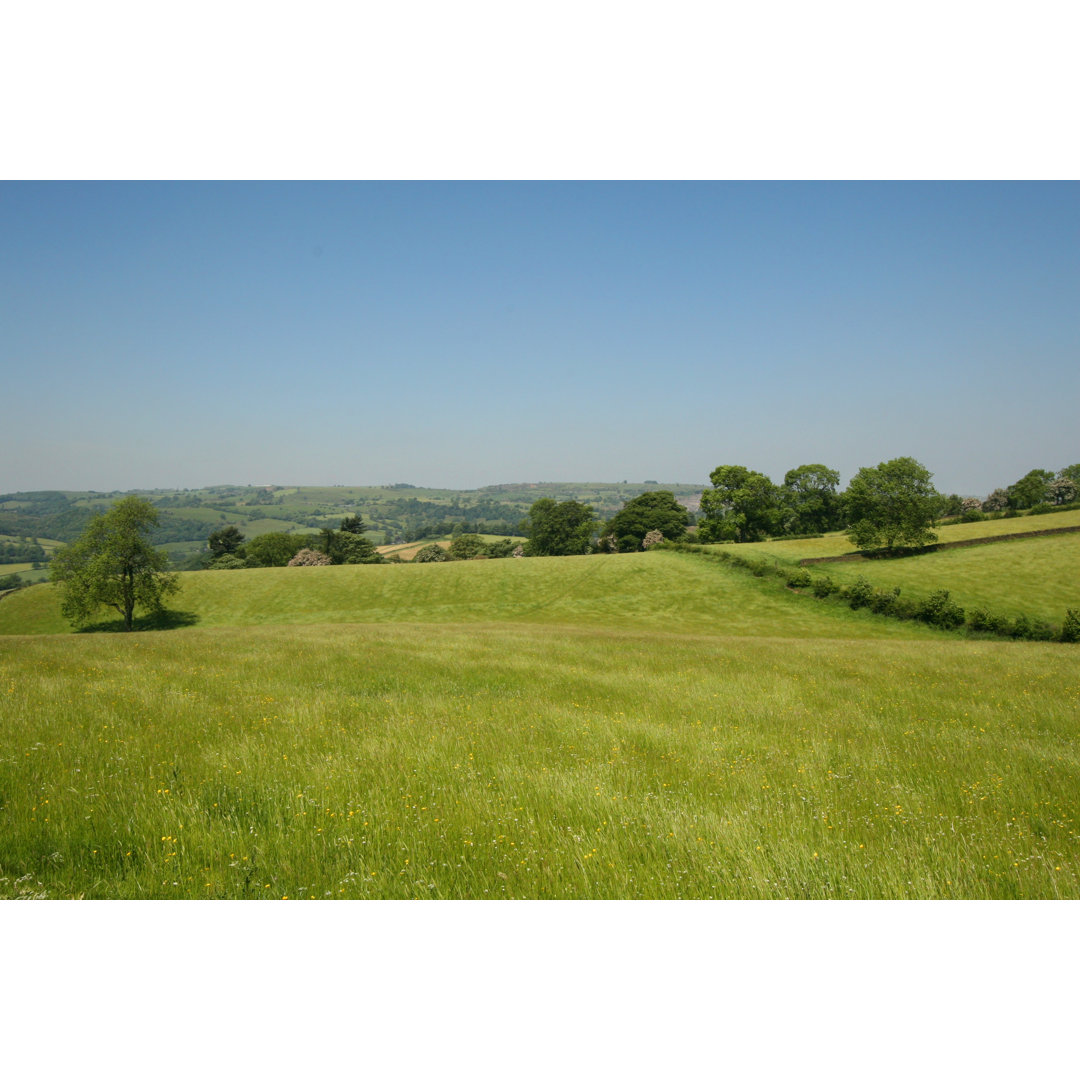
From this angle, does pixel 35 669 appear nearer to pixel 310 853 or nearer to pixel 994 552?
pixel 310 853

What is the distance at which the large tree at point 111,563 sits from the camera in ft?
142

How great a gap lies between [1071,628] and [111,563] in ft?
229

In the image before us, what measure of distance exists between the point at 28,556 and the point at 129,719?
124184mm

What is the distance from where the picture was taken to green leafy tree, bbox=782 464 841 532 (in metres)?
89.8

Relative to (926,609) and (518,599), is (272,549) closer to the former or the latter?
(518,599)

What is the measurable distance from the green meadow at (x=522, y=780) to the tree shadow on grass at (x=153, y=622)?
40237 millimetres

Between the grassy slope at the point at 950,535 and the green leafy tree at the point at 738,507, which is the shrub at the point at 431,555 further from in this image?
the grassy slope at the point at 950,535

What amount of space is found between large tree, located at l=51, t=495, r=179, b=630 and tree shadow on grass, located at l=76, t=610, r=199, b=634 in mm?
1444

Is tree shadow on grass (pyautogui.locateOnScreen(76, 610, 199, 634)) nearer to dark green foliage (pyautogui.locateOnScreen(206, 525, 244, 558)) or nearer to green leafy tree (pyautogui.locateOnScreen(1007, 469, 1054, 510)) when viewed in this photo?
dark green foliage (pyautogui.locateOnScreen(206, 525, 244, 558))

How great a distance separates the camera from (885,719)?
8172mm

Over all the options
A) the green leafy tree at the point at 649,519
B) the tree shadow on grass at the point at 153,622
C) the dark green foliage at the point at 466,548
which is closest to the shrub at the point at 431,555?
the dark green foliage at the point at 466,548

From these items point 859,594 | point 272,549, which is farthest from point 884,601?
point 272,549

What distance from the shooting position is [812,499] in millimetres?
90875
